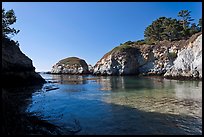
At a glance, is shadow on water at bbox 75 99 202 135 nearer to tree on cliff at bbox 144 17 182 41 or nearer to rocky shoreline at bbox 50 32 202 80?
rocky shoreline at bbox 50 32 202 80

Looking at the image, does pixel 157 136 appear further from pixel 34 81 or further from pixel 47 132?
pixel 34 81

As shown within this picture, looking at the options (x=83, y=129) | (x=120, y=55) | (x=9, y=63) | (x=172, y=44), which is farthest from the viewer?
(x=120, y=55)

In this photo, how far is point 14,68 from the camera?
76.3 ft

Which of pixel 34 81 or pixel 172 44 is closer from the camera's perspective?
pixel 34 81

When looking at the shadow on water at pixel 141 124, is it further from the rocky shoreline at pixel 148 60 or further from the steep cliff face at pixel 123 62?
the steep cliff face at pixel 123 62

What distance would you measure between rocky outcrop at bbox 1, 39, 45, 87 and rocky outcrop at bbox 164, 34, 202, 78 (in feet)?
90.1

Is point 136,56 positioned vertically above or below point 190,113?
above

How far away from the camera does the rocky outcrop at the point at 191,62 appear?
3300cm

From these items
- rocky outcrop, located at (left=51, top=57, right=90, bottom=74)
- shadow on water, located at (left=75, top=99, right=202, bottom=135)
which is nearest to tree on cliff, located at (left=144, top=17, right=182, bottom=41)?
rocky outcrop, located at (left=51, top=57, right=90, bottom=74)

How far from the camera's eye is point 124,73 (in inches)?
A: 2360

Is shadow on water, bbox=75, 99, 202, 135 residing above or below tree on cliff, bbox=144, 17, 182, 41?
below

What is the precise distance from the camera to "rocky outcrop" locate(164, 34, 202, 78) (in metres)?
33.0

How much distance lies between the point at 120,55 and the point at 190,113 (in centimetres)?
5256

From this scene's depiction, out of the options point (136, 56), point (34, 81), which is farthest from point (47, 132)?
point (136, 56)
